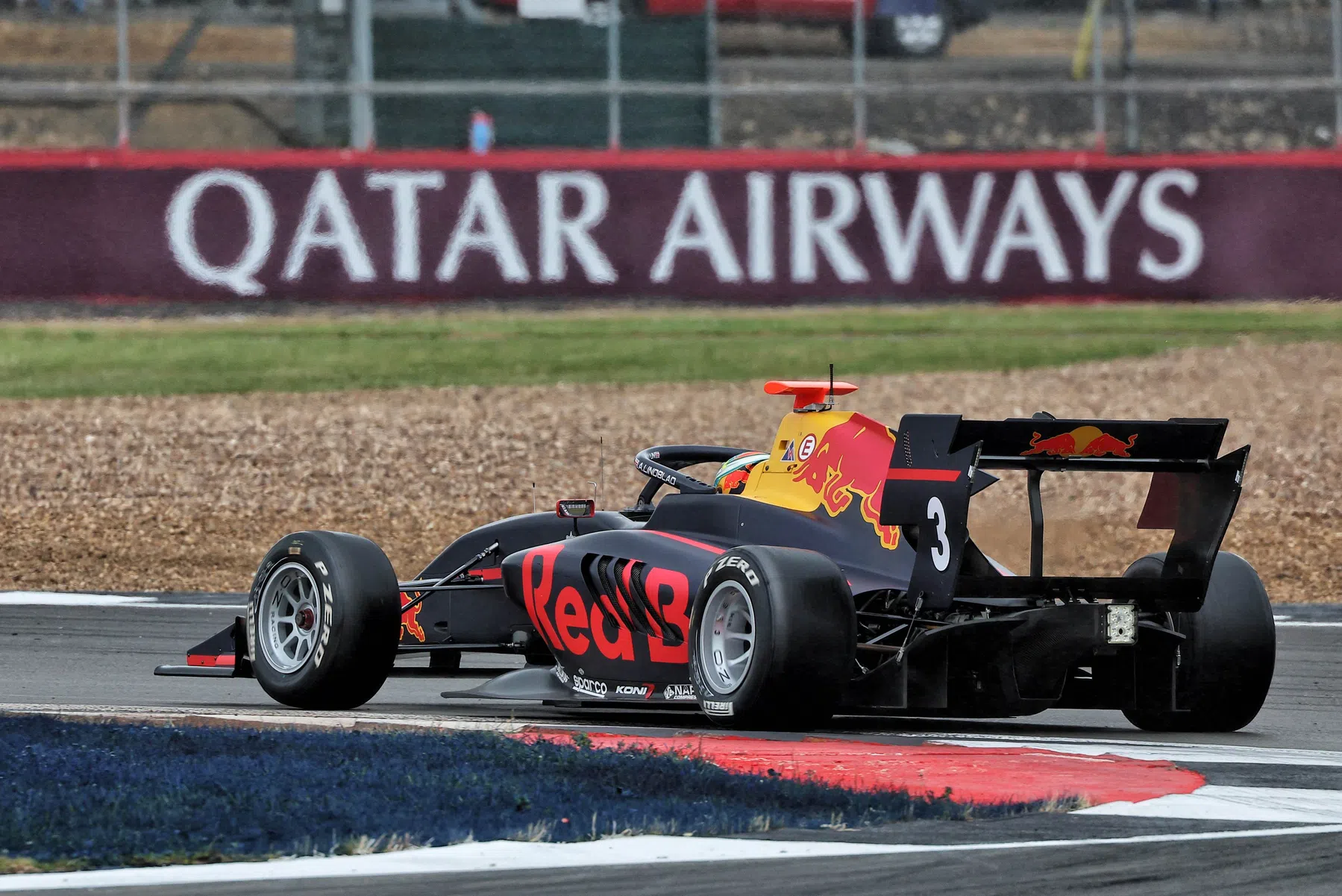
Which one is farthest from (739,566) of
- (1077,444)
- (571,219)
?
(571,219)

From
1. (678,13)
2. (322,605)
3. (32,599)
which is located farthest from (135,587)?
(678,13)

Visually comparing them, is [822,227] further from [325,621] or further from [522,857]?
[522,857]

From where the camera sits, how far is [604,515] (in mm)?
8609

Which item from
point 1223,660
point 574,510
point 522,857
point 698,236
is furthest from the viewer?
point 698,236

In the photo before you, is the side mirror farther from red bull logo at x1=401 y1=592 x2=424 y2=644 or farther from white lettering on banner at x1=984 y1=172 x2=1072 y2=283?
white lettering on banner at x1=984 y1=172 x2=1072 y2=283

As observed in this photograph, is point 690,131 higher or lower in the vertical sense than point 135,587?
higher

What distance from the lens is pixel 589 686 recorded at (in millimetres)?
8094

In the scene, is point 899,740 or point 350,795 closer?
point 350,795

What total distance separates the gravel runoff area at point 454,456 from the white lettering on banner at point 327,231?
216cm

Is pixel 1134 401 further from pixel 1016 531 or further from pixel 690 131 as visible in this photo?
pixel 1016 531

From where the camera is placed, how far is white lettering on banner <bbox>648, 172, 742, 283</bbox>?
21141mm

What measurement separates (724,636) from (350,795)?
2017 millimetres

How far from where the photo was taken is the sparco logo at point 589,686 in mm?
8023

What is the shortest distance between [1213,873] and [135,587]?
29.9 feet
